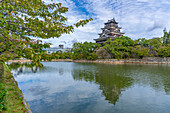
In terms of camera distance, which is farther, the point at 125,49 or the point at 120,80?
the point at 125,49

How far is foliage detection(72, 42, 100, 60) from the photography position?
48.5 meters

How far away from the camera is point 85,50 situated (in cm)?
4994

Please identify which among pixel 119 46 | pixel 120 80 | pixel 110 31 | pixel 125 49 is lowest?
pixel 120 80

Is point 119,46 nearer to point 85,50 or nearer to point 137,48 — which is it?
point 137,48

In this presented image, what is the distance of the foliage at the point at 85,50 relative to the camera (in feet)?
159

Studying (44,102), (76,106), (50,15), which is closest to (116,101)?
(76,106)

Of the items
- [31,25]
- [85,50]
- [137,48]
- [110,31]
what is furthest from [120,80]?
[110,31]

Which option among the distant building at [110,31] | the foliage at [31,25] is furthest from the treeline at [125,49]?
the foliage at [31,25]

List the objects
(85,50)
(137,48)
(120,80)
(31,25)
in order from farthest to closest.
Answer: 1. (85,50)
2. (137,48)
3. (120,80)
4. (31,25)

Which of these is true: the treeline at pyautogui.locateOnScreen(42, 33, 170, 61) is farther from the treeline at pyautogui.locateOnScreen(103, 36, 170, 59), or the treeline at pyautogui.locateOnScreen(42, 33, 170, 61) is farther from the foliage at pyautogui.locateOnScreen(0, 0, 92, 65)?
the foliage at pyautogui.locateOnScreen(0, 0, 92, 65)

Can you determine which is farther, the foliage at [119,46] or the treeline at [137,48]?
the foliage at [119,46]

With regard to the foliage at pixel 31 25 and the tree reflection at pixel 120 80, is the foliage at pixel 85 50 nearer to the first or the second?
the tree reflection at pixel 120 80

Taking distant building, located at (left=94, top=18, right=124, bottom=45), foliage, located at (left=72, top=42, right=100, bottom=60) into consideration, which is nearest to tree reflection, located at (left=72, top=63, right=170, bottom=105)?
foliage, located at (left=72, top=42, right=100, bottom=60)

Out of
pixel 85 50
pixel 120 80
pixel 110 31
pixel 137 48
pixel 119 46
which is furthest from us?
pixel 110 31
